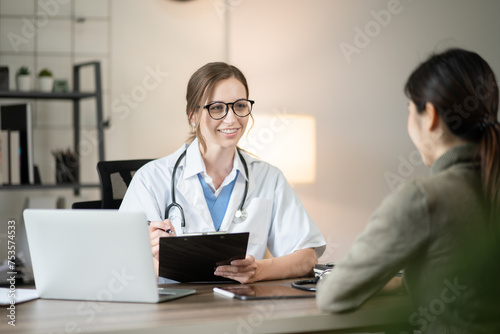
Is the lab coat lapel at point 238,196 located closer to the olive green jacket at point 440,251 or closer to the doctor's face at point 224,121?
the doctor's face at point 224,121

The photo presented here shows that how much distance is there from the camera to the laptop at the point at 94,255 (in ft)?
4.36

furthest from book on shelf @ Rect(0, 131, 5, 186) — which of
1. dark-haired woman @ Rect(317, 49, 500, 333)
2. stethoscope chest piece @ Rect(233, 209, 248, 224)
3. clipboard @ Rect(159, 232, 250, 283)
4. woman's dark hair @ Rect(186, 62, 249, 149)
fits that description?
dark-haired woman @ Rect(317, 49, 500, 333)

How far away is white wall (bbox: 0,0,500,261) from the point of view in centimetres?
369

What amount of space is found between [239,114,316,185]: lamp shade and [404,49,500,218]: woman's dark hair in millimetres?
2407

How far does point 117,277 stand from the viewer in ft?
4.47

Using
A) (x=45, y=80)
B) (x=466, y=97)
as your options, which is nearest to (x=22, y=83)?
(x=45, y=80)

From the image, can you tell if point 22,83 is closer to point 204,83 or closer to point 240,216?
point 204,83

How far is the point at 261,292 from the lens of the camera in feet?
4.89

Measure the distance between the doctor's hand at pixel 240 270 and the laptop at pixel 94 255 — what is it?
0.79 feet

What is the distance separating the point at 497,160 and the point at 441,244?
0.21 metres

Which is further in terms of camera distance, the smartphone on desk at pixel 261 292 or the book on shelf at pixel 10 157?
the book on shelf at pixel 10 157

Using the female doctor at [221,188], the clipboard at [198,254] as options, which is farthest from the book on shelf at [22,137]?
the clipboard at [198,254]

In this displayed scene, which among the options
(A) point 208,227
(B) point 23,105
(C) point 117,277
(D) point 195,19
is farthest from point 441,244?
(D) point 195,19

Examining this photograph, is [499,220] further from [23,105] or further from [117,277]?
[23,105]
